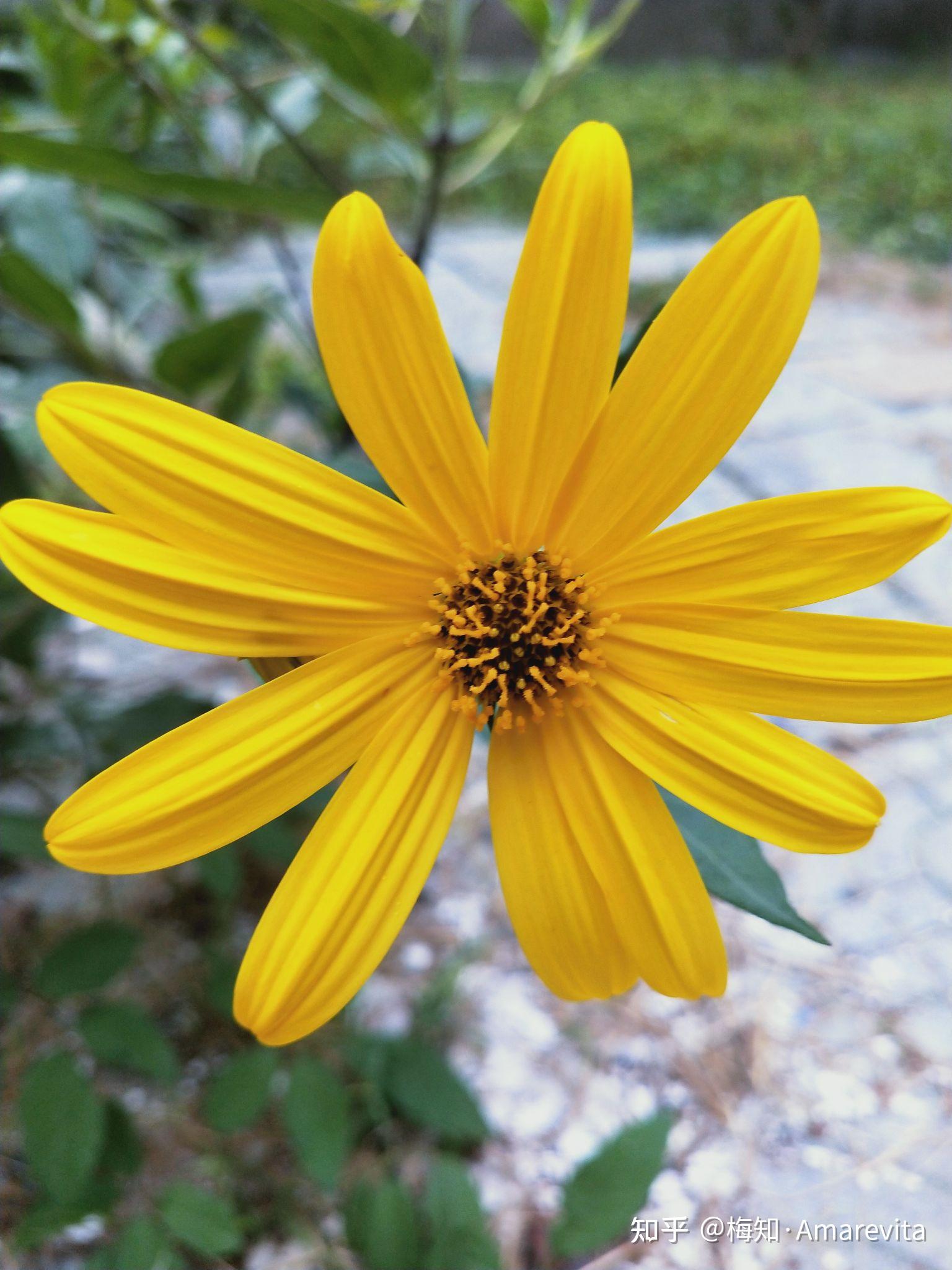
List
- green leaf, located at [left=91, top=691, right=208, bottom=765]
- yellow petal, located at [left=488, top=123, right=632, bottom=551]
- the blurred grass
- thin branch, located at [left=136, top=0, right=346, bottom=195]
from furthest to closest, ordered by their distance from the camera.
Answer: the blurred grass < green leaf, located at [left=91, top=691, right=208, bottom=765] < thin branch, located at [left=136, top=0, right=346, bottom=195] < yellow petal, located at [left=488, top=123, right=632, bottom=551]

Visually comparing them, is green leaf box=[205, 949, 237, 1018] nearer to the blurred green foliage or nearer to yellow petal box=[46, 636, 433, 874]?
the blurred green foliage

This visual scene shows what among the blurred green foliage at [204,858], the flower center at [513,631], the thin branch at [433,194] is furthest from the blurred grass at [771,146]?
the flower center at [513,631]

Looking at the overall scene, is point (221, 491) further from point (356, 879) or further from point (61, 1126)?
point (61, 1126)

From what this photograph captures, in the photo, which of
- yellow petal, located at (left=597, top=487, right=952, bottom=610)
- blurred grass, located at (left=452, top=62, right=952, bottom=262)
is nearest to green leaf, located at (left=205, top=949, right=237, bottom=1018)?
yellow petal, located at (left=597, top=487, right=952, bottom=610)

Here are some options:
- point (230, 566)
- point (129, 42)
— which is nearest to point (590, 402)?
point (230, 566)

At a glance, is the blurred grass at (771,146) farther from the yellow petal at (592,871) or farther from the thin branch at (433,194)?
the yellow petal at (592,871)

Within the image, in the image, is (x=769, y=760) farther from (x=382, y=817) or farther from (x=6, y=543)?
(x=6, y=543)
